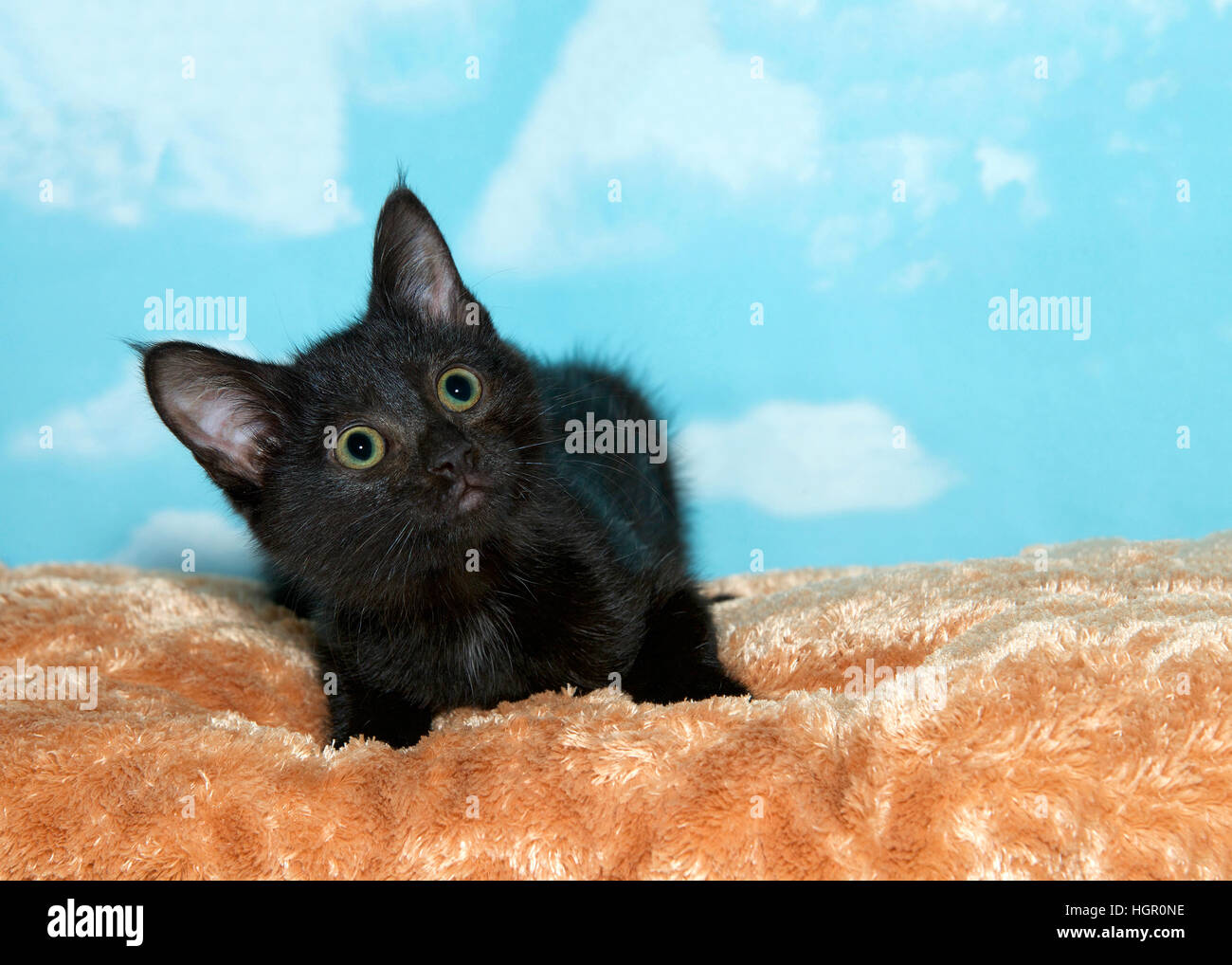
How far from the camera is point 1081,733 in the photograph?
1.06 m

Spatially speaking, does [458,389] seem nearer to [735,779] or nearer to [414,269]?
[414,269]

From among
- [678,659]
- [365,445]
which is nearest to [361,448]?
[365,445]

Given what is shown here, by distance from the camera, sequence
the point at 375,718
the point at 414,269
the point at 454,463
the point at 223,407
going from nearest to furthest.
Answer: the point at 454,463 < the point at 223,407 < the point at 375,718 < the point at 414,269

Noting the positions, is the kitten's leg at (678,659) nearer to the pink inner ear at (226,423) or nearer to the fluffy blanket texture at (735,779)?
the fluffy blanket texture at (735,779)

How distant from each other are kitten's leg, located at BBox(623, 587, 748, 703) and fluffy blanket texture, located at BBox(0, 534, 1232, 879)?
6.7 inches

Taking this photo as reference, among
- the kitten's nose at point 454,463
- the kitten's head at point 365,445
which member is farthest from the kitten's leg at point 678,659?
the kitten's nose at point 454,463

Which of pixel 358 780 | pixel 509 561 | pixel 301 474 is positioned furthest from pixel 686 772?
pixel 301 474

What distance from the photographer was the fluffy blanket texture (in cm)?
102

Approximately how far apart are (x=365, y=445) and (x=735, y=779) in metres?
0.73

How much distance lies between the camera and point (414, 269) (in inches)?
66.9

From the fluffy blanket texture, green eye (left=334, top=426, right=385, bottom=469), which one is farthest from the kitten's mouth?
the fluffy blanket texture

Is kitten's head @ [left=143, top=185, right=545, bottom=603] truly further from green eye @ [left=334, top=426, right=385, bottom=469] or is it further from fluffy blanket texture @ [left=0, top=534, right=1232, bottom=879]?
fluffy blanket texture @ [left=0, top=534, right=1232, bottom=879]

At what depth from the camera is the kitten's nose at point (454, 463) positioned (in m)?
1.37
